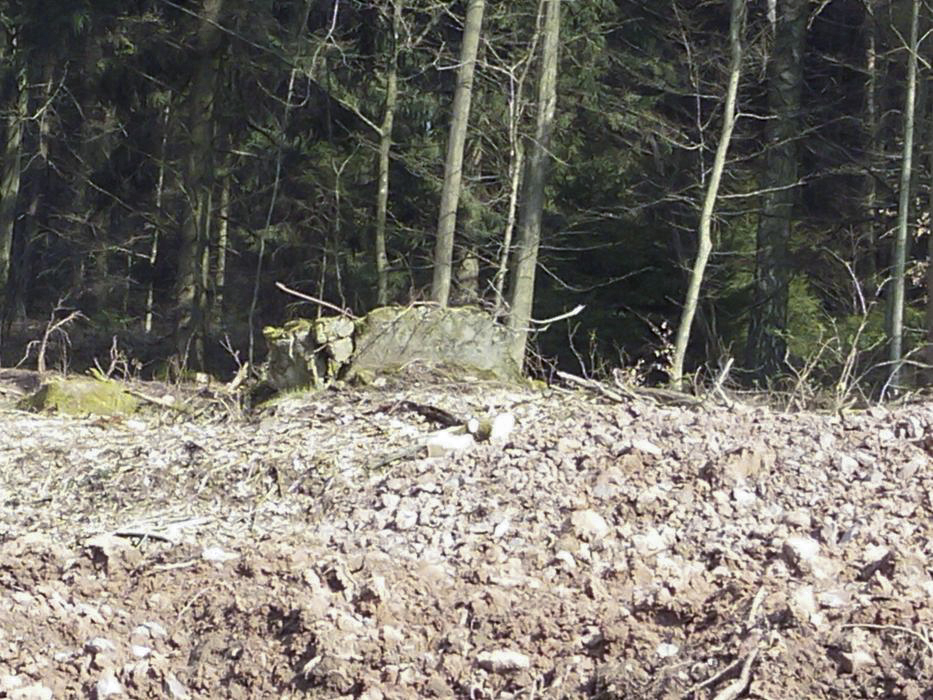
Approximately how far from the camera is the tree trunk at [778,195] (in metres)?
17.7

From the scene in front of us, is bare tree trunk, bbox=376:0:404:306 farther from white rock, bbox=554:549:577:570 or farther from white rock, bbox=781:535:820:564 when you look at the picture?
white rock, bbox=781:535:820:564

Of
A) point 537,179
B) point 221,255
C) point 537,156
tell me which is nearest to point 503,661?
point 537,179

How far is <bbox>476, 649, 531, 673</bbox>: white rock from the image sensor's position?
16.1 ft

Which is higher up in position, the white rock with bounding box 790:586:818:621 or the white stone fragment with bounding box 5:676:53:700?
the white rock with bounding box 790:586:818:621

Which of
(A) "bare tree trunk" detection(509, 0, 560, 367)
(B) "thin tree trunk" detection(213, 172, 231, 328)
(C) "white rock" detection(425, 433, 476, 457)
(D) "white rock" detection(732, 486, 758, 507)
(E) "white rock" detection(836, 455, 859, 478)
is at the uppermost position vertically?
(A) "bare tree trunk" detection(509, 0, 560, 367)

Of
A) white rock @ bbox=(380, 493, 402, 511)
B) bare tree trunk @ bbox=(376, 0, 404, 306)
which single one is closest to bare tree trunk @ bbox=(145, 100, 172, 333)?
bare tree trunk @ bbox=(376, 0, 404, 306)

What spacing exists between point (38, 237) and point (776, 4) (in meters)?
18.9

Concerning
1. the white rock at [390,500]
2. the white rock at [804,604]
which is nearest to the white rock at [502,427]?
the white rock at [390,500]

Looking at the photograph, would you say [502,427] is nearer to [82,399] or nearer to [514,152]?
[82,399]

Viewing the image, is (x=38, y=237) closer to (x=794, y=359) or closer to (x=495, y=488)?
(x=794, y=359)

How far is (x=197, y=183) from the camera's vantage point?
20.7 metres

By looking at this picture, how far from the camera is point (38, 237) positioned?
98.6ft

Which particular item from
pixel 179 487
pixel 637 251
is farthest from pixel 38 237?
pixel 179 487

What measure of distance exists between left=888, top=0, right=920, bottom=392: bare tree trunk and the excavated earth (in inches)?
395
